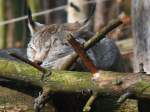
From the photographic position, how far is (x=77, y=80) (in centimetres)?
299

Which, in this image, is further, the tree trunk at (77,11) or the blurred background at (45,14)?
the blurred background at (45,14)

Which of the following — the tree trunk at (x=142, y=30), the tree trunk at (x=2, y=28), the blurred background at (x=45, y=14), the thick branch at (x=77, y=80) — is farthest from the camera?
the tree trunk at (x=2, y=28)

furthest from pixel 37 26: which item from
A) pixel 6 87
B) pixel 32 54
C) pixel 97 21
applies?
pixel 97 21

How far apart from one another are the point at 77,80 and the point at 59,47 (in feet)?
4.54

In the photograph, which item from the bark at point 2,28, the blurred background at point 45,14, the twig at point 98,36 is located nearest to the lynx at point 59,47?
the twig at point 98,36

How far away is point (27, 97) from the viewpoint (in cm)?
334

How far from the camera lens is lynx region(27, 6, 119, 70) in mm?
4211

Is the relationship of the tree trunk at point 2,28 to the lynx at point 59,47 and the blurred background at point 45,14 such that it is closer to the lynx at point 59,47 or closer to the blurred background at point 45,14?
the blurred background at point 45,14

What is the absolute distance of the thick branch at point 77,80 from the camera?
288 centimetres

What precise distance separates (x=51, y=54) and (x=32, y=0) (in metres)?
5.64

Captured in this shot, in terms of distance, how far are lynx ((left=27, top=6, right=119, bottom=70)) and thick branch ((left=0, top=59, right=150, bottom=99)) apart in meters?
0.82

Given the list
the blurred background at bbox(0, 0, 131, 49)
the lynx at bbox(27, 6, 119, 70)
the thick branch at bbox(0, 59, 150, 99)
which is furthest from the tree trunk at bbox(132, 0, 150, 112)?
the blurred background at bbox(0, 0, 131, 49)

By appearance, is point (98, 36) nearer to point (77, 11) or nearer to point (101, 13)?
point (77, 11)

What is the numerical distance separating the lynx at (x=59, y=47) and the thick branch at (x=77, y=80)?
2.70 feet
